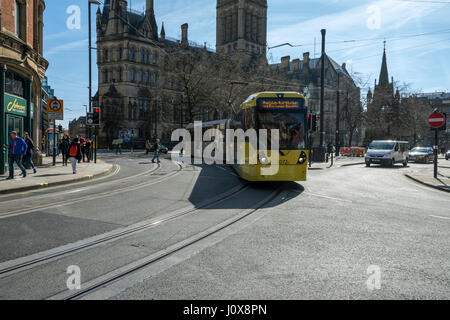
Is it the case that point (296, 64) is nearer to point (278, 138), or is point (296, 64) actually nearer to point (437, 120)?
point (437, 120)

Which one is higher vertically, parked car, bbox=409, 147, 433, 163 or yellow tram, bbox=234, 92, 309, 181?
yellow tram, bbox=234, 92, 309, 181

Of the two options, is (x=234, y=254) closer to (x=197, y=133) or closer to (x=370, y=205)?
(x=370, y=205)

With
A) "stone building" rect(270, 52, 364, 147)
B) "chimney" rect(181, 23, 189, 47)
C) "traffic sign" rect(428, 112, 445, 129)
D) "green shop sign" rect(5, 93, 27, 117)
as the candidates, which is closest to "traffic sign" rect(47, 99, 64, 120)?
"green shop sign" rect(5, 93, 27, 117)

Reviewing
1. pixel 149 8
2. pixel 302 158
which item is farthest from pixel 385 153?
pixel 149 8

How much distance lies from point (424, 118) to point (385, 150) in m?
51.5

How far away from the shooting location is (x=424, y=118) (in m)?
67.2

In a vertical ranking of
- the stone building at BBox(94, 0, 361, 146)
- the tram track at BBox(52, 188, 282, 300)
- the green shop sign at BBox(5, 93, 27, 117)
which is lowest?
the tram track at BBox(52, 188, 282, 300)

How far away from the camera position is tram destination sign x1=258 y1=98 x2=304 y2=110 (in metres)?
11.2

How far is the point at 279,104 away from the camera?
1125 centimetres

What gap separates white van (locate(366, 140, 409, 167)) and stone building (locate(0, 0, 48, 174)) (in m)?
20.8

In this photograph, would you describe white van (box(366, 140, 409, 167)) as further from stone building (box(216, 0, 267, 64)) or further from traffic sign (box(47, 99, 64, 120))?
stone building (box(216, 0, 267, 64))

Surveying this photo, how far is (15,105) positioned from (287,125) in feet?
37.8

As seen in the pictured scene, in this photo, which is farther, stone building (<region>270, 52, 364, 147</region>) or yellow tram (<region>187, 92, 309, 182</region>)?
stone building (<region>270, 52, 364, 147</region>)

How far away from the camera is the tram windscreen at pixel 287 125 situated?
36.4 ft
